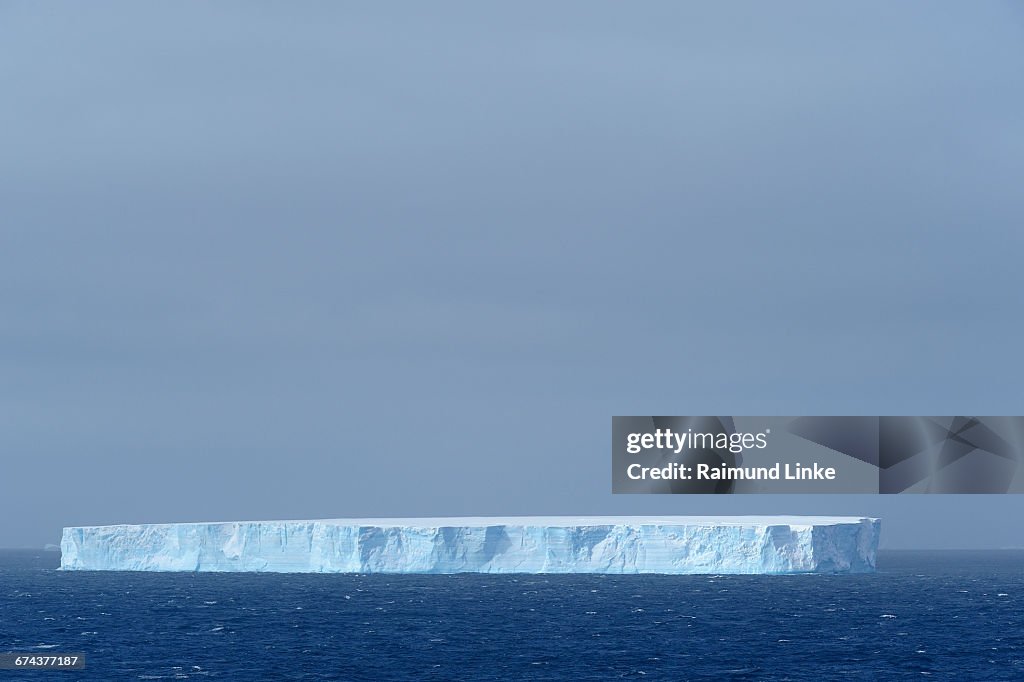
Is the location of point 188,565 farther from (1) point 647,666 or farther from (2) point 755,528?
(1) point 647,666

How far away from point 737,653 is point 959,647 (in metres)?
8.66

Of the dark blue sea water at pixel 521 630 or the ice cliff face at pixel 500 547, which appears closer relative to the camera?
the dark blue sea water at pixel 521 630

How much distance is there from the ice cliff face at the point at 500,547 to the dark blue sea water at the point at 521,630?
1734 millimetres

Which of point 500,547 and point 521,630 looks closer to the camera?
point 521,630

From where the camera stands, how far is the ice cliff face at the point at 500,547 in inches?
3125

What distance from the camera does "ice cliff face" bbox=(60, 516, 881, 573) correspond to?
79.4m

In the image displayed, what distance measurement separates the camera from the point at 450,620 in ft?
188

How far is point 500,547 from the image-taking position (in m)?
83.8

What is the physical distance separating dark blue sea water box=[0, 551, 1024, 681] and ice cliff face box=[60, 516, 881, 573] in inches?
68.3

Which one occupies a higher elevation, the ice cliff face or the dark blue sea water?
the ice cliff face

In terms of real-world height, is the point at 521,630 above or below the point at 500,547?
below

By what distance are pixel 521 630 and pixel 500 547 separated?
31469 millimetres

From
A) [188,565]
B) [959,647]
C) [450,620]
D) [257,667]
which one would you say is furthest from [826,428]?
[188,565]

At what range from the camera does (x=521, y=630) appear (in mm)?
52344
